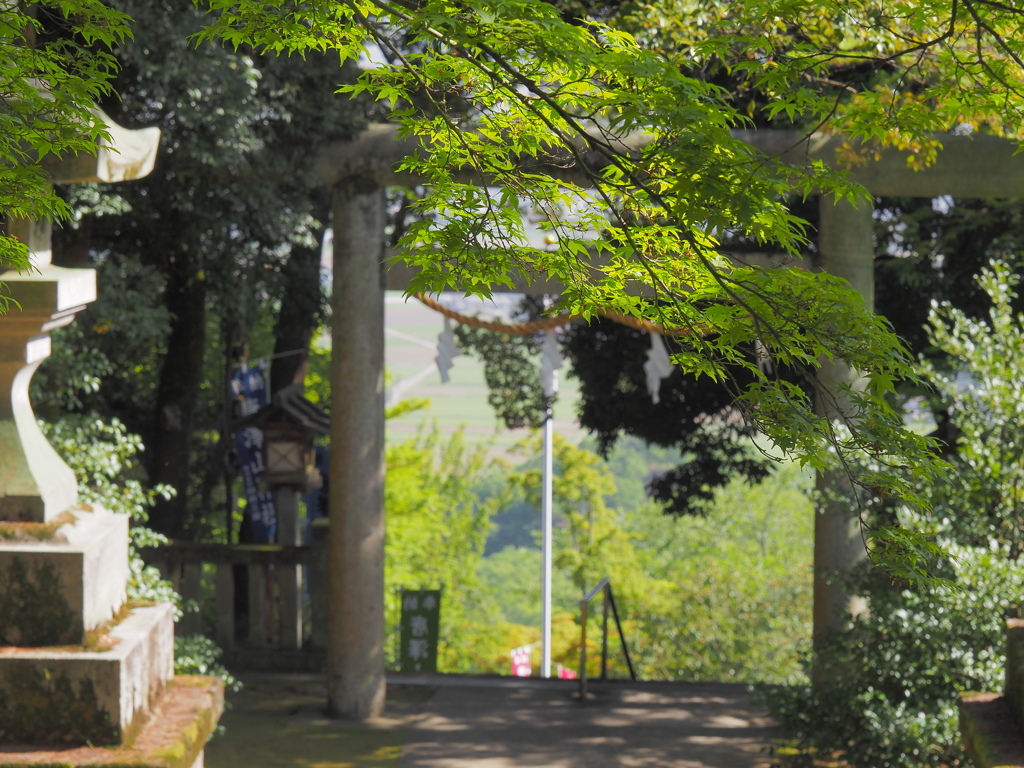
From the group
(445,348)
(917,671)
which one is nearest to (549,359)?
(445,348)

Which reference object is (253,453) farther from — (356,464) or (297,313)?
(356,464)

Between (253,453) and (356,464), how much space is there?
2.52m

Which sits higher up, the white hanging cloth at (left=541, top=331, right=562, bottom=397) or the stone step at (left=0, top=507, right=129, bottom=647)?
the white hanging cloth at (left=541, top=331, right=562, bottom=397)

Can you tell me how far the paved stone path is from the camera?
599 centimetres

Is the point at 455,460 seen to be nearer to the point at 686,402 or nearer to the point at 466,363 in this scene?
the point at 686,402

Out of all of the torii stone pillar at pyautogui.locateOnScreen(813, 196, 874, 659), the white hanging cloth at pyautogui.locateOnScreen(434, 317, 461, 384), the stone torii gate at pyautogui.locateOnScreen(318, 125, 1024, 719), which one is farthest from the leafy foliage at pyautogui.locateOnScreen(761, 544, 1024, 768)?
the white hanging cloth at pyautogui.locateOnScreen(434, 317, 461, 384)

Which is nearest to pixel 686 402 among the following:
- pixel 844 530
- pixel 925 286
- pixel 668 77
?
pixel 925 286

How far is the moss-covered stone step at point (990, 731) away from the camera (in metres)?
3.26

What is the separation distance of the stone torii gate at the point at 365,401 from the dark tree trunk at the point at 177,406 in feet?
10.3

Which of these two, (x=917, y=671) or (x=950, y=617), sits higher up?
(x=950, y=617)

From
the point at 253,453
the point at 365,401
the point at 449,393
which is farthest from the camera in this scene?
the point at 449,393

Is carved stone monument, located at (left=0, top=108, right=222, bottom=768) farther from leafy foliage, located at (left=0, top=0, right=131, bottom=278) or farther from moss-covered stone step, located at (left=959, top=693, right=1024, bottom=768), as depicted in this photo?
moss-covered stone step, located at (left=959, top=693, right=1024, bottom=768)

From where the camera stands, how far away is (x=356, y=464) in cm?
664

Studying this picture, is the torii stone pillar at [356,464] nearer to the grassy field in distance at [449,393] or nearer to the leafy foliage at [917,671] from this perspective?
the leafy foliage at [917,671]
